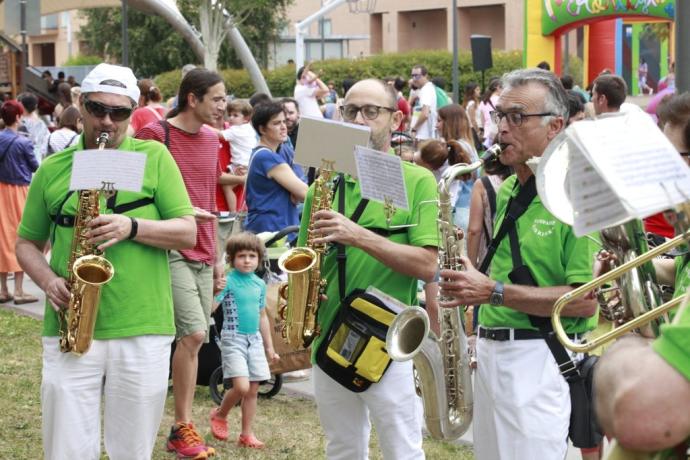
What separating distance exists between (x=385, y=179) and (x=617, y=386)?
249 cm

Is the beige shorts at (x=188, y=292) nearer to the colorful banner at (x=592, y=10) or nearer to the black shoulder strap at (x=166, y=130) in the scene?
the black shoulder strap at (x=166, y=130)

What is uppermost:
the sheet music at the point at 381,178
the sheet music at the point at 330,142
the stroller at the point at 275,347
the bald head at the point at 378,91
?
the bald head at the point at 378,91

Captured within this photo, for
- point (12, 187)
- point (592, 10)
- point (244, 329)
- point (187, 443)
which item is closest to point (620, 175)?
point (187, 443)

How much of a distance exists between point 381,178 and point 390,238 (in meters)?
0.31

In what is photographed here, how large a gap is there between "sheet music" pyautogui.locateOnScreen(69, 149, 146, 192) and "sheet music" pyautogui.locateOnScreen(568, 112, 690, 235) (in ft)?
8.65

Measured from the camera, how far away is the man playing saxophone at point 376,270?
4422 mm

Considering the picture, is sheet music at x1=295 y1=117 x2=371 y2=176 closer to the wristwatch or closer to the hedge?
the wristwatch

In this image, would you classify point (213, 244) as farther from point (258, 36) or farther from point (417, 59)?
point (258, 36)

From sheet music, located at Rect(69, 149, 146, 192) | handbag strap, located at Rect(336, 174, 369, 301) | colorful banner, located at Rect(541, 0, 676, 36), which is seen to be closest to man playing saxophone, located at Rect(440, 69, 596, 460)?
handbag strap, located at Rect(336, 174, 369, 301)

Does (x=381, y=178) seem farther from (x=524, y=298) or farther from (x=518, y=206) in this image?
(x=524, y=298)

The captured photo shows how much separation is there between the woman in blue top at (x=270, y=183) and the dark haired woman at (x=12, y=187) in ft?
15.1

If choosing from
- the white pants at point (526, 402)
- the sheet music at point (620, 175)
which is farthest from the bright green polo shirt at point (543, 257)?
the sheet music at point (620, 175)

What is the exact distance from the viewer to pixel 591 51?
28484mm

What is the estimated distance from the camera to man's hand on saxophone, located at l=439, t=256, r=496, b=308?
396 centimetres
